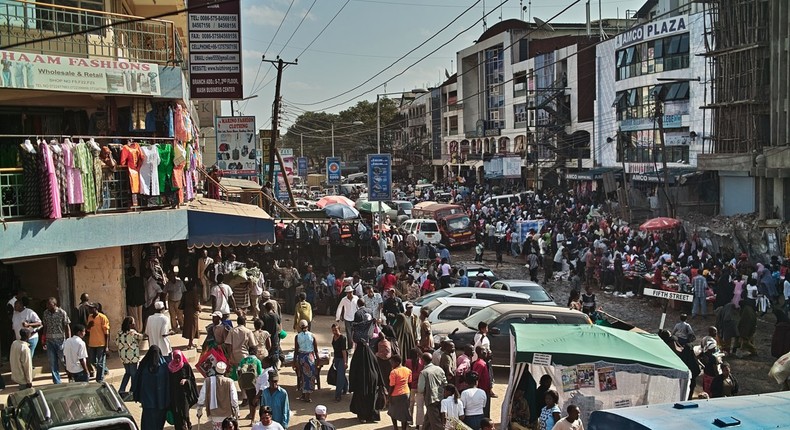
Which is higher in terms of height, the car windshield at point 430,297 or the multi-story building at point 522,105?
the multi-story building at point 522,105

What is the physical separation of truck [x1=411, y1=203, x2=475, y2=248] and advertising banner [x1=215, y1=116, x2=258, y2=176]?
11.0 m

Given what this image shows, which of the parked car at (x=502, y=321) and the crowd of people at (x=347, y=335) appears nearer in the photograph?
the crowd of people at (x=347, y=335)

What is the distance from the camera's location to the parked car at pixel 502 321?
53.5 ft

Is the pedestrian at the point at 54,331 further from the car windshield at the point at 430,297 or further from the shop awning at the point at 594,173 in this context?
the shop awning at the point at 594,173

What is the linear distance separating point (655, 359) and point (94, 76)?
11.2m

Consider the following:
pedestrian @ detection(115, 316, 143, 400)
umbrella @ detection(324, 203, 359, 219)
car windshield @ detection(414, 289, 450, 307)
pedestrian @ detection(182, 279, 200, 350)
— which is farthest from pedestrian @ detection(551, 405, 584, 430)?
umbrella @ detection(324, 203, 359, 219)

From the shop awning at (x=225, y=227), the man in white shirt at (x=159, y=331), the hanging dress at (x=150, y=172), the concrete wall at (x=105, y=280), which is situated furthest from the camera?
the shop awning at (x=225, y=227)

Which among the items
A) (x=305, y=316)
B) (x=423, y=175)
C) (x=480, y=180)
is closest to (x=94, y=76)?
(x=305, y=316)

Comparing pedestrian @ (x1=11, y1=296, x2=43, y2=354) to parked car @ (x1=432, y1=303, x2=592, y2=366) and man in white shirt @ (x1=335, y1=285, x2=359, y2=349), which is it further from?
parked car @ (x1=432, y1=303, x2=592, y2=366)

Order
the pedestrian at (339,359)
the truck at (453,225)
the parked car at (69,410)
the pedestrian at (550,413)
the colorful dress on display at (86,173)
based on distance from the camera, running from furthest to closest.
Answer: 1. the truck at (453,225)
2. the colorful dress on display at (86,173)
3. the pedestrian at (339,359)
4. the pedestrian at (550,413)
5. the parked car at (69,410)

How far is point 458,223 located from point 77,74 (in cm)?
2537

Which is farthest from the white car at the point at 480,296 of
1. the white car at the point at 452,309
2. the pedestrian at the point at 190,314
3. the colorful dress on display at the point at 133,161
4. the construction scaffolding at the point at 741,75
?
the construction scaffolding at the point at 741,75

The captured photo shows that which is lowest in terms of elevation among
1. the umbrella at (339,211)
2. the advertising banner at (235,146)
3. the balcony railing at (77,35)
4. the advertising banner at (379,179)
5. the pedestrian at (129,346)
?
the pedestrian at (129,346)

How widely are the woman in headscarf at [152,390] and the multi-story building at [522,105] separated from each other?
36.5m
